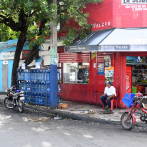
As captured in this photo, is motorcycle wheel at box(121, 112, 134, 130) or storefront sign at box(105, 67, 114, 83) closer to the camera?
motorcycle wheel at box(121, 112, 134, 130)

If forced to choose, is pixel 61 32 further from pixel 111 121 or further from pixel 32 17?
pixel 111 121

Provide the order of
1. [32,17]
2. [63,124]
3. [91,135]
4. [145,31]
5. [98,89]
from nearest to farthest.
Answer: [91,135], [63,124], [145,31], [98,89], [32,17]

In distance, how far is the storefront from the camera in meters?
10.7

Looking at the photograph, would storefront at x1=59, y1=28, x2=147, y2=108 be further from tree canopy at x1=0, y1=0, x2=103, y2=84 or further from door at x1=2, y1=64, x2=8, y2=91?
door at x1=2, y1=64, x2=8, y2=91

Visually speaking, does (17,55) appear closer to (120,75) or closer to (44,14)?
(44,14)

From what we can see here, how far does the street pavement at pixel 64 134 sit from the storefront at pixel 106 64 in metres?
3.43

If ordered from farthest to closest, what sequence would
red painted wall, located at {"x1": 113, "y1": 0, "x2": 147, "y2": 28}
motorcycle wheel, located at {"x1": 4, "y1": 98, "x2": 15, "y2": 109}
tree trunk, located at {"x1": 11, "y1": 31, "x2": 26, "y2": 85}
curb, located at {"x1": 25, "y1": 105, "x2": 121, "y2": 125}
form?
tree trunk, located at {"x1": 11, "y1": 31, "x2": 26, "y2": 85}
motorcycle wheel, located at {"x1": 4, "y1": 98, "x2": 15, "y2": 109}
red painted wall, located at {"x1": 113, "y1": 0, "x2": 147, "y2": 28}
curb, located at {"x1": 25, "y1": 105, "x2": 121, "y2": 125}

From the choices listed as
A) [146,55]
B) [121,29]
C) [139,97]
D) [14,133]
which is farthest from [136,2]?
[14,133]

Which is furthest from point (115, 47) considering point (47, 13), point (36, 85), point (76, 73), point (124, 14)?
point (36, 85)

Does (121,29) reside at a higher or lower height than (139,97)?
higher

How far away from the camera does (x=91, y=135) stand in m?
7.05

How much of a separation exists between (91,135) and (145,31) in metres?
6.10

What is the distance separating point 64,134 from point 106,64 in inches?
231

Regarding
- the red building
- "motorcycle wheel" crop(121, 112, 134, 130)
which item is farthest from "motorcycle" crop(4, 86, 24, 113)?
"motorcycle wheel" crop(121, 112, 134, 130)
